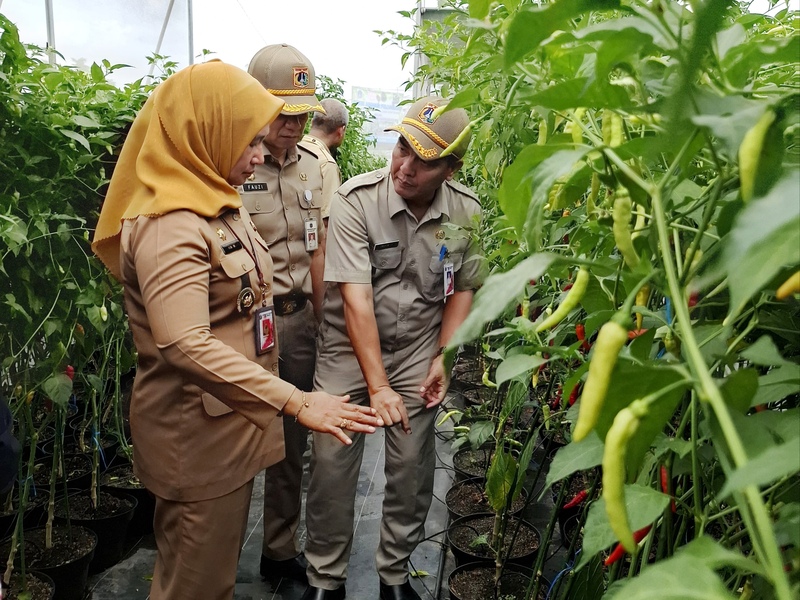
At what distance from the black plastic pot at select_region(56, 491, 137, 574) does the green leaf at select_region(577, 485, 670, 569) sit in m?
2.11

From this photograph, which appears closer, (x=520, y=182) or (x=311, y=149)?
(x=520, y=182)

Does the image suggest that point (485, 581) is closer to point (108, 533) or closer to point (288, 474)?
point (288, 474)

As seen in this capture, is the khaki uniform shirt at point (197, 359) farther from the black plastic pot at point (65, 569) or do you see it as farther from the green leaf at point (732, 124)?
the green leaf at point (732, 124)

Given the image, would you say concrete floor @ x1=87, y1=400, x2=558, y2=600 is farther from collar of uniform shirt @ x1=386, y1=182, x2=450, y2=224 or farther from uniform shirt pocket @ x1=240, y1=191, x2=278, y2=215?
uniform shirt pocket @ x1=240, y1=191, x2=278, y2=215

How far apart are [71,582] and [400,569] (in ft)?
3.23

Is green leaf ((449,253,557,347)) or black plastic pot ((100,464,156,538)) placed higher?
green leaf ((449,253,557,347))

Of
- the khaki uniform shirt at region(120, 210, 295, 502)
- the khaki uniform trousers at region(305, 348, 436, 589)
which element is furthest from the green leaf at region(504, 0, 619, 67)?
the khaki uniform trousers at region(305, 348, 436, 589)

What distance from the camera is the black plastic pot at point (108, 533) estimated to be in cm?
237

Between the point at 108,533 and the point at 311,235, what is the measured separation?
119 centimetres

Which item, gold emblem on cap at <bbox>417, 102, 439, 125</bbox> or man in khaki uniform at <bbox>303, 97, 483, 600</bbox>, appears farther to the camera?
man in khaki uniform at <bbox>303, 97, 483, 600</bbox>

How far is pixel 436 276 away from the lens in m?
2.25

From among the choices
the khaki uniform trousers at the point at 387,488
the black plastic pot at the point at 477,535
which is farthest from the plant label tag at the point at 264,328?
the black plastic pot at the point at 477,535

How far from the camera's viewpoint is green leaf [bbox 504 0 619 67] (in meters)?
0.52

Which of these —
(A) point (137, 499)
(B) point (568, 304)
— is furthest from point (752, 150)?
(A) point (137, 499)
